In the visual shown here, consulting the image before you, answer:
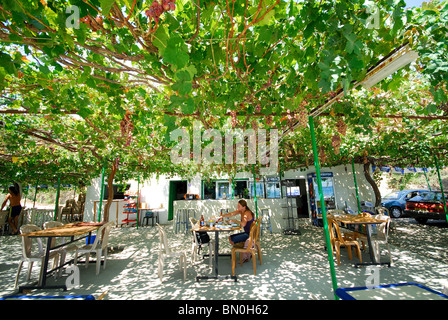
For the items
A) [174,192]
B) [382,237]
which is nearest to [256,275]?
[382,237]

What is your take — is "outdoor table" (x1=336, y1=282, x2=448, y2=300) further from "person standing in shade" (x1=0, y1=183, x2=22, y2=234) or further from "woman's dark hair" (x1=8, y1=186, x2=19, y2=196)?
"person standing in shade" (x1=0, y1=183, x2=22, y2=234)

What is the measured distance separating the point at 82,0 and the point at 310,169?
10696 mm

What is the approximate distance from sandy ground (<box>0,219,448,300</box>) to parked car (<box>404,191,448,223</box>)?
3260 mm

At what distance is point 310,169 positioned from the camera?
35.0 feet

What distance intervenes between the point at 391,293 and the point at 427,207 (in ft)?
33.3

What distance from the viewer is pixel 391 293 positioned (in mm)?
1455

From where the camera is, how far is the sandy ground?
3.17m

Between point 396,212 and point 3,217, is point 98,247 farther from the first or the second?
point 396,212

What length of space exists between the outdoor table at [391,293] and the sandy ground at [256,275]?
5.29 feet

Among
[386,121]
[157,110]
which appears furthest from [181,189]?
[386,121]

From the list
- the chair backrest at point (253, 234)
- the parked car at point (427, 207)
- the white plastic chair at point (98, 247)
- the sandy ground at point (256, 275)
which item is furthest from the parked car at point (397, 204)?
the white plastic chair at point (98, 247)

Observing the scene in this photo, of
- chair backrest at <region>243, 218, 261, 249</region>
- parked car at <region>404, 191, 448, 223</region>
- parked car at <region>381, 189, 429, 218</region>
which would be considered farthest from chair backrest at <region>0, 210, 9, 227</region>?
parked car at <region>381, 189, 429, 218</region>

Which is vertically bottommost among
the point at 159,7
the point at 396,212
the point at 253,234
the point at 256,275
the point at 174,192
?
the point at 256,275

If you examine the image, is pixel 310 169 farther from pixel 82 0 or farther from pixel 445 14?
pixel 82 0
